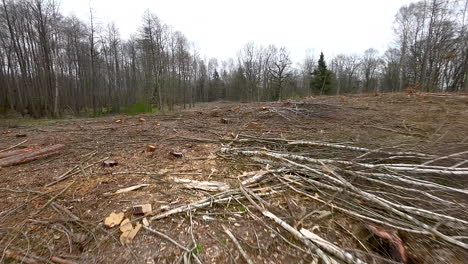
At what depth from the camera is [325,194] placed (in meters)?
2.57

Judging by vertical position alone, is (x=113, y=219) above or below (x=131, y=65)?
below

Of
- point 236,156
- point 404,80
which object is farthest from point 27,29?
point 404,80

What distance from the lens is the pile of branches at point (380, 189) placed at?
1950 mm

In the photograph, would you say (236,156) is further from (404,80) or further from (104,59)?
(404,80)

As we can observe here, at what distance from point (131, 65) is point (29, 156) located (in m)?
32.5

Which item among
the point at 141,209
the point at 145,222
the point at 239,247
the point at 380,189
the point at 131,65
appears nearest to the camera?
the point at 239,247

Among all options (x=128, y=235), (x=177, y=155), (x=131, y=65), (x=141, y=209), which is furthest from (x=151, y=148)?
(x=131, y=65)

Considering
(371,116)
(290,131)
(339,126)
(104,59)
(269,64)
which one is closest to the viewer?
(290,131)

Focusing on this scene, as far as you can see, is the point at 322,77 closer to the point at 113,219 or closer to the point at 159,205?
the point at 159,205

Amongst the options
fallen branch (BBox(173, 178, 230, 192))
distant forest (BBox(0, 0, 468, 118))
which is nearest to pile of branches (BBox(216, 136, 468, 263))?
fallen branch (BBox(173, 178, 230, 192))

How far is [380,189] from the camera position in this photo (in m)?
2.65

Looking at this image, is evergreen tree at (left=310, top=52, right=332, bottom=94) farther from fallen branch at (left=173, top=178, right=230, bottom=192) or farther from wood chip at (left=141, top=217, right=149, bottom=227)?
wood chip at (left=141, top=217, right=149, bottom=227)

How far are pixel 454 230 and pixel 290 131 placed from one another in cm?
374

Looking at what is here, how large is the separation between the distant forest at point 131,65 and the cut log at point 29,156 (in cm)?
1375
